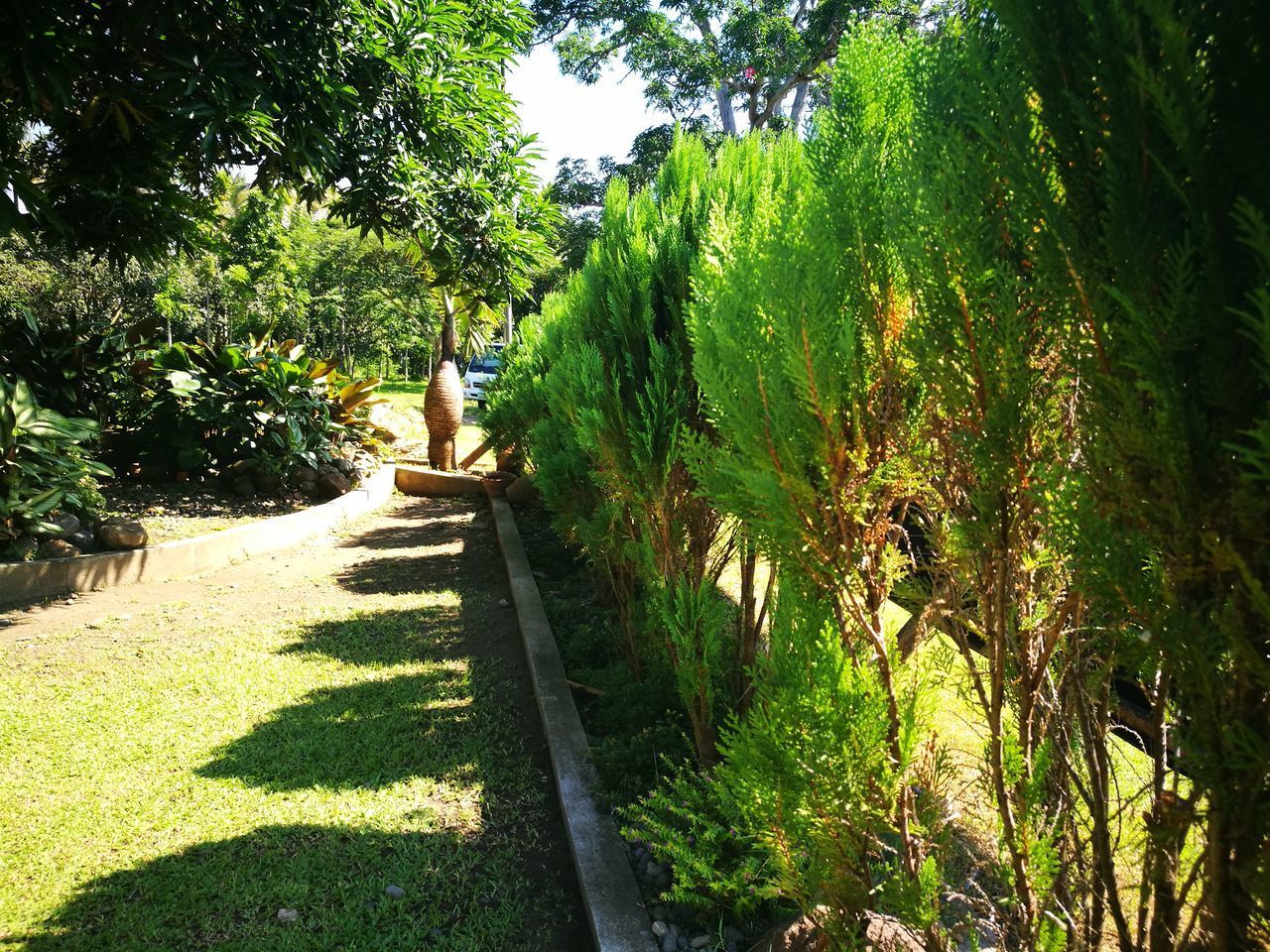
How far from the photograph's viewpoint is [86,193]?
7.07 metres

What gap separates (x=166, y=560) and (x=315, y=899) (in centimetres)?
505

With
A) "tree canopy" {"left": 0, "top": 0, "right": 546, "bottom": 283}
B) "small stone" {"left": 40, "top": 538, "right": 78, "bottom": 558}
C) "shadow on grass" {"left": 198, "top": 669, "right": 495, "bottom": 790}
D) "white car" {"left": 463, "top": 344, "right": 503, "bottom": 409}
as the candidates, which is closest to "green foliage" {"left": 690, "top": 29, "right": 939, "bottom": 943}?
"shadow on grass" {"left": 198, "top": 669, "right": 495, "bottom": 790}

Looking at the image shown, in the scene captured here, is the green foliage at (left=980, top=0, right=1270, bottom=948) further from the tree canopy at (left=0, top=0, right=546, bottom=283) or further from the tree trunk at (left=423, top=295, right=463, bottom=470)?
the tree trunk at (left=423, top=295, right=463, bottom=470)

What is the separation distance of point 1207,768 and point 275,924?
2.76m

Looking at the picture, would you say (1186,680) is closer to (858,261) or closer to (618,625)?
(858,261)

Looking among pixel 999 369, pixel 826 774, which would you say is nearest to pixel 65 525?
pixel 826 774

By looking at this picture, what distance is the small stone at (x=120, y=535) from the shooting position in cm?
683

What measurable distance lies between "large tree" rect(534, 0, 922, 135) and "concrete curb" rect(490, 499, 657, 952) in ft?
51.5

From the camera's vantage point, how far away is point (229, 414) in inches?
372

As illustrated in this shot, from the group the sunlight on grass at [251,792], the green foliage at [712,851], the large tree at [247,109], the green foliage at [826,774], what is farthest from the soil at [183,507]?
the green foliage at [826,774]

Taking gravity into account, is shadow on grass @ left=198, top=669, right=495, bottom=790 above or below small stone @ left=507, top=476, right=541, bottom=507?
below

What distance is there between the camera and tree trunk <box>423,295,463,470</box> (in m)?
12.9

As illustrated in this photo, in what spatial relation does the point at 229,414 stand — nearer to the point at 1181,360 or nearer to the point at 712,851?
the point at 712,851

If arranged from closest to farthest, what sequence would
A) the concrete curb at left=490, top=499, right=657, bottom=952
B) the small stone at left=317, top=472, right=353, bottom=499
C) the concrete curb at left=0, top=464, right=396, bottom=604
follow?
the concrete curb at left=490, top=499, right=657, bottom=952 → the concrete curb at left=0, top=464, right=396, bottom=604 → the small stone at left=317, top=472, right=353, bottom=499
